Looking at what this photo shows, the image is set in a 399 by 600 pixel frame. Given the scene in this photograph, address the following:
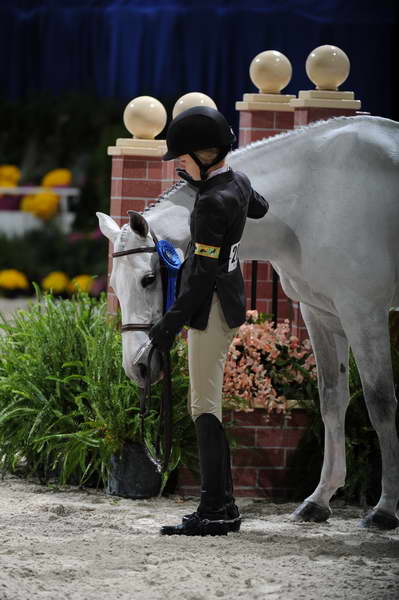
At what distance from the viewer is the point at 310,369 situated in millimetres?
5145

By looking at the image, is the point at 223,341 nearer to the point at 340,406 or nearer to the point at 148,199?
the point at 340,406

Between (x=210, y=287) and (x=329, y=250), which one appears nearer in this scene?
(x=210, y=287)

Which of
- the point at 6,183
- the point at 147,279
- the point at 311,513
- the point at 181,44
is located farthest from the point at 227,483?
the point at 6,183

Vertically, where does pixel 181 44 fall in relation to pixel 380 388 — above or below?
above

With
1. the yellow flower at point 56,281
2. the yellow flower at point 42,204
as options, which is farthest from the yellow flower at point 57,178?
the yellow flower at point 56,281

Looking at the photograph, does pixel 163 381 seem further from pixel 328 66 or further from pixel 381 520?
pixel 328 66

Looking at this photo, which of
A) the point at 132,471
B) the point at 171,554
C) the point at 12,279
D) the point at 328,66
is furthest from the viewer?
the point at 12,279

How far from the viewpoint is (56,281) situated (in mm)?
11273

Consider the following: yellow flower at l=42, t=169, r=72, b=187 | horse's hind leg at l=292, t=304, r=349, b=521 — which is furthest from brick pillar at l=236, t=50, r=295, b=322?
yellow flower at l=42, t=169, r=72, b=187

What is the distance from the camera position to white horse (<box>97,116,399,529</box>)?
4348 millimetres

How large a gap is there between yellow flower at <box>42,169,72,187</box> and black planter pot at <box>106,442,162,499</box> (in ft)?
23.5

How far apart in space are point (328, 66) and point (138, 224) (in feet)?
5.02

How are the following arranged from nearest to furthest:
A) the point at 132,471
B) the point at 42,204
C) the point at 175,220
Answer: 1. the point at 175,220
2. the point at 132,471
3. the point at 42,204

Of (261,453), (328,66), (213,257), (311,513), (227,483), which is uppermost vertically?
(328,66)
